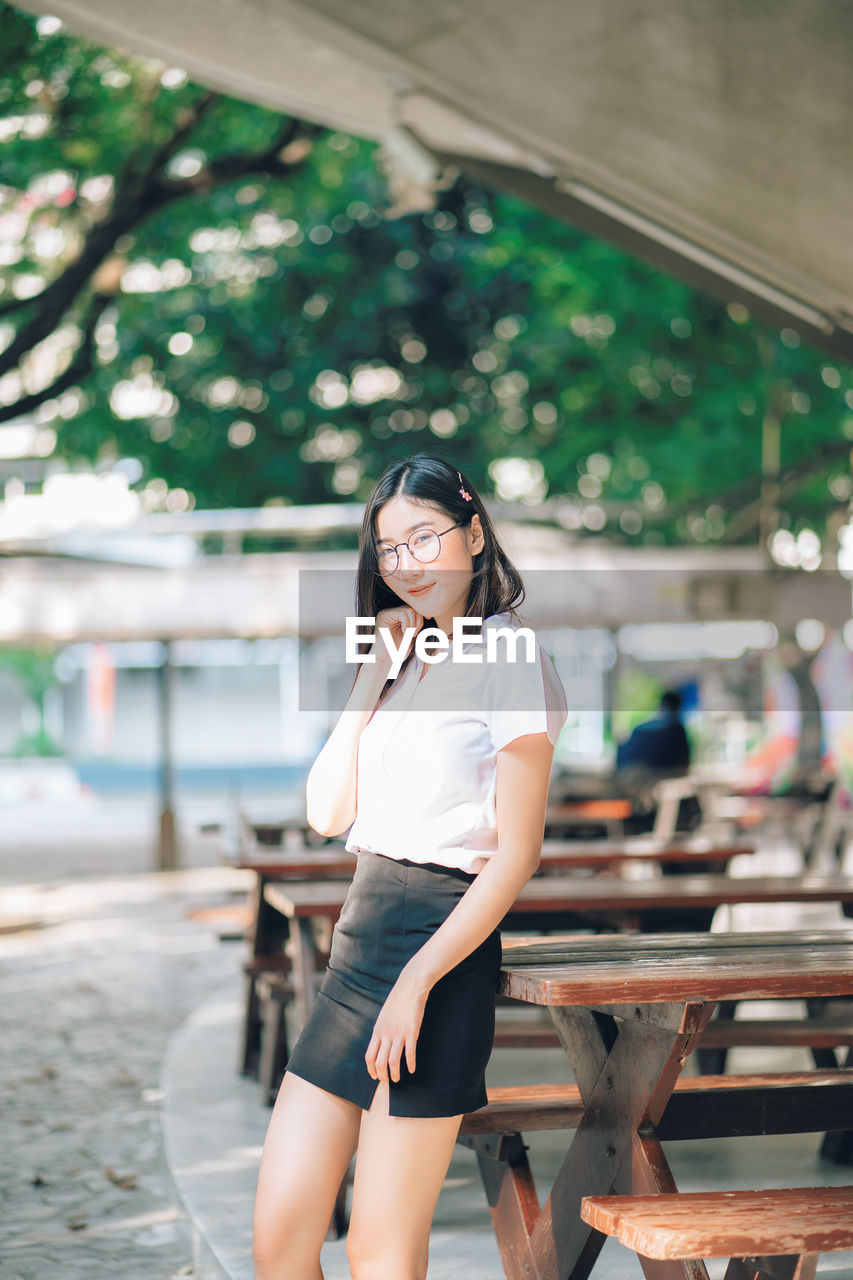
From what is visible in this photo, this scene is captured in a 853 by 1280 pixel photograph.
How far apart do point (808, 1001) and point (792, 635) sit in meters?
10.6

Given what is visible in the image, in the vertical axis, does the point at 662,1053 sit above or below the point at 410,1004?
below

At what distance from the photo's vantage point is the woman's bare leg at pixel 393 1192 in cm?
208

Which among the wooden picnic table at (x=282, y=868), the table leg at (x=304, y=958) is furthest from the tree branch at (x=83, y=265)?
the table leg at (x=304, y=958)

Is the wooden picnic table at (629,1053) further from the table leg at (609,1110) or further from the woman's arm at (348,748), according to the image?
the woman's arm at (348,748)

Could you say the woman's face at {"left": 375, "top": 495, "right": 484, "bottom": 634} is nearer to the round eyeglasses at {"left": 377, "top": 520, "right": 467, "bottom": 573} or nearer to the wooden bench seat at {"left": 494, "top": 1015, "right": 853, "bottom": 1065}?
the round eyeglasses at {"left": 377, "top": 520, "right": 467, "bottom": 573}

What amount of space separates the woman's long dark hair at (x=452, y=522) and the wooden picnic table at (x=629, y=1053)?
63 cm

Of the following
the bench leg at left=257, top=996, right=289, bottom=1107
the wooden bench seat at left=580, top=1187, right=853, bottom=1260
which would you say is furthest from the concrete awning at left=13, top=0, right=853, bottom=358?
the wooden bench seat at left=580, top=1187, right=853, bottom=1260

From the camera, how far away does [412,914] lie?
7.16 ft

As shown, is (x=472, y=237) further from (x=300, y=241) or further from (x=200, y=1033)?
(x=200, y=1033)

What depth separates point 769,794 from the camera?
422 inches

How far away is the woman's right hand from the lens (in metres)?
2.36

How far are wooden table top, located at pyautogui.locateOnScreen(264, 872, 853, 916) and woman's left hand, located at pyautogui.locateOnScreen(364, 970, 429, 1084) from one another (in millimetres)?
1869

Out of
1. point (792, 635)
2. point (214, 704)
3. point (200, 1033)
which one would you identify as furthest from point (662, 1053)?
point (214, 704)

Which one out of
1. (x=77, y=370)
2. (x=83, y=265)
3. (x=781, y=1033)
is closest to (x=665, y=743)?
(x=77, y=370)
